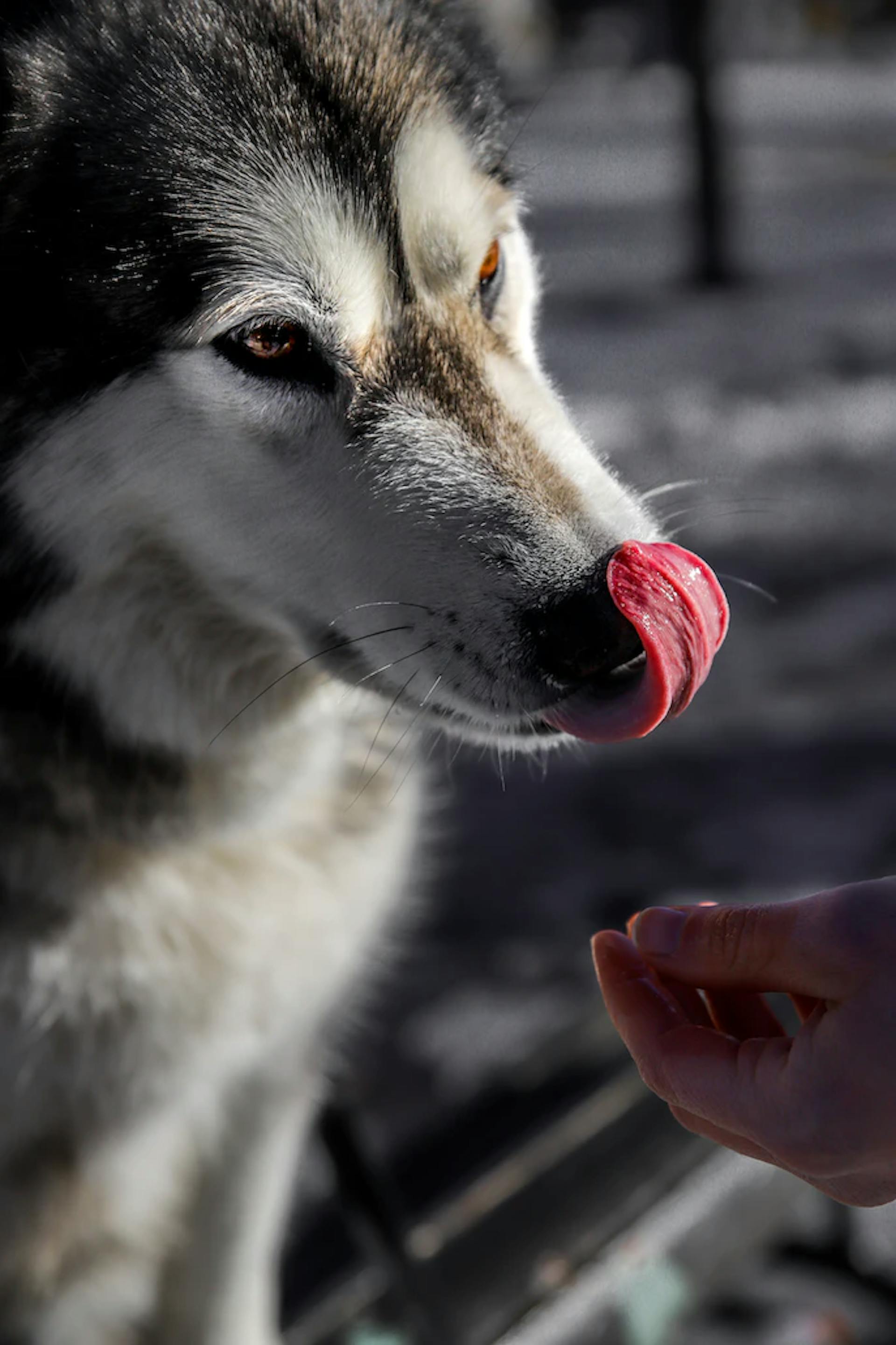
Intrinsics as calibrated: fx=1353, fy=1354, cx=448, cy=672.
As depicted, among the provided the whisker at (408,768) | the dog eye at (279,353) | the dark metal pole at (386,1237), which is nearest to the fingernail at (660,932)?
the dog eye at (279,353)

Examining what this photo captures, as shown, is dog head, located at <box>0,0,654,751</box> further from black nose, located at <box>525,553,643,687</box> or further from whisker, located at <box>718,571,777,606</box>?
whisker, located at <box>718,571,777,606</box>

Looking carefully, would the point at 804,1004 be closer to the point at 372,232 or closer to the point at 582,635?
the point at 582,635

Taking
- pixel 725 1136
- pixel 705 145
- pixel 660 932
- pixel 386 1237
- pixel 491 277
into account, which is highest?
pixel 491 277

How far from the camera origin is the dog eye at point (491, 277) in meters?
1.08

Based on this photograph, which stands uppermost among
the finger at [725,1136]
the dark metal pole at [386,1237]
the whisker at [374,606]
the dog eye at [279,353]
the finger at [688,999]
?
the dog eye at [279,353]

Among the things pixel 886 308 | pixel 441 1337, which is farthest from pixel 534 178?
pixel 886 308

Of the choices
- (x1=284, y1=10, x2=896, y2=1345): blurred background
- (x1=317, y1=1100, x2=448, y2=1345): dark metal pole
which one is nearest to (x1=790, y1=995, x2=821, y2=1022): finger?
(x1=284, y1=10, x2=896, y2=1345): blurred background

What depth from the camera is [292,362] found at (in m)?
0.97

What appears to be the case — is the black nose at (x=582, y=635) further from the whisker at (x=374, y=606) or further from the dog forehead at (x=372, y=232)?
the dog forehead at (x=372, y=232)

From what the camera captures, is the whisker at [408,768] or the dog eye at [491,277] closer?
the dog eye at [491,277]

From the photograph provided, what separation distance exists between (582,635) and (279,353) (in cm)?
30

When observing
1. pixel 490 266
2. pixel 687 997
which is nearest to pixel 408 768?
pixel 490 266

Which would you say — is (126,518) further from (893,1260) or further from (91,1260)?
(893,1260)

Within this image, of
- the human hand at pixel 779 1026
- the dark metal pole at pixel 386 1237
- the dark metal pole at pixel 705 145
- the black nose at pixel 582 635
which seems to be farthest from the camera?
the dark metal pole at pixel 705 145
